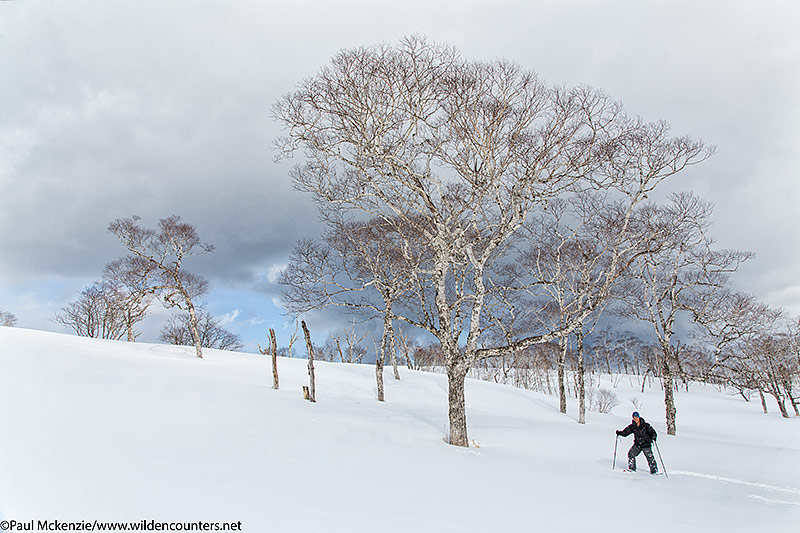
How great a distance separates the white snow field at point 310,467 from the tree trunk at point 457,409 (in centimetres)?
44

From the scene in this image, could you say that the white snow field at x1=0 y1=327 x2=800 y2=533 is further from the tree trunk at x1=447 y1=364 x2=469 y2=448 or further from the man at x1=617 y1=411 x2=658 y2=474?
the man at x1=617 y1=411 x2=658 y2=474

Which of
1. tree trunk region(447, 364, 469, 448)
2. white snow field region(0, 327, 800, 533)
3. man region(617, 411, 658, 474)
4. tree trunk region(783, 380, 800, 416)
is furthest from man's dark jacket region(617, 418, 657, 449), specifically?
tree trunk region(783, 380, 800, 416)

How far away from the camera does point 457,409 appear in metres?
11.5

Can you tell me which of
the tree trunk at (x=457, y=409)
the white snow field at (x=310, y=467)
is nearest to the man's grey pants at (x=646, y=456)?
the white snow field at (x=310, y=467)

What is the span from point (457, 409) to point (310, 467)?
5.34 m

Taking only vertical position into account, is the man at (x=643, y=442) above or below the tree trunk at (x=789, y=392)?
above

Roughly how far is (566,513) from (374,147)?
9.64 m

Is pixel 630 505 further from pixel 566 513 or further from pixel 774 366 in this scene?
pixel 774 366

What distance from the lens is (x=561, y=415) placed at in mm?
23859

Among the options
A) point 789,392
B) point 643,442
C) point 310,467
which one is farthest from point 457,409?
point 789,392

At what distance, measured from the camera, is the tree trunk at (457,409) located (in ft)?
37.0

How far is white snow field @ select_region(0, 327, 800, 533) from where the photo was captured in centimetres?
484

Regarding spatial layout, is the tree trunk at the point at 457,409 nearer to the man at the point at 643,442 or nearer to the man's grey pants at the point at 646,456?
the man at the point at 643,442

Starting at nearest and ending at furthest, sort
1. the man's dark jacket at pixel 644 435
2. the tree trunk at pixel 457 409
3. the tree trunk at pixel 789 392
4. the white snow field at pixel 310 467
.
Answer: the white snow field at pixel 310 467, the man's dark jacket at pixel 644 435, the tree trunk at pixel 457 409, the tree trunk at pixel 789 392
